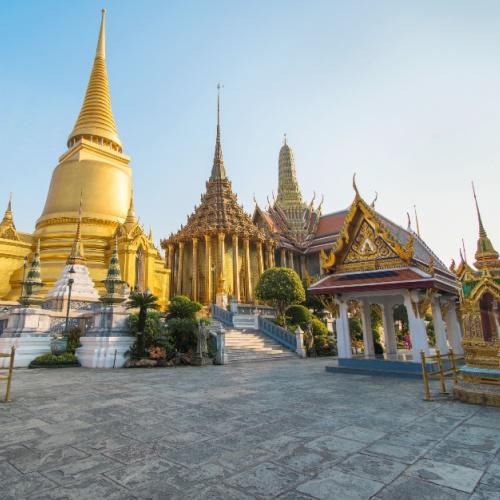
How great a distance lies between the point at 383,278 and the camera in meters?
9.55

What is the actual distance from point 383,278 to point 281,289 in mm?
13408

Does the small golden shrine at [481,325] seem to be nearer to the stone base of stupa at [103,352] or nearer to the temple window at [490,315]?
the temple window at [490,315]

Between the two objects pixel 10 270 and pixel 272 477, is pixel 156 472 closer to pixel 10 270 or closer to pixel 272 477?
pixel 272 477

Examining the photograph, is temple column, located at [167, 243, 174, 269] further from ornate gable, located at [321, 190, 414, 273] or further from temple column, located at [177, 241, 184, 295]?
ornate gable, located at [321, 190, 414, 273]

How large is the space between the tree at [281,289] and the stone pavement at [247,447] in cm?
1617

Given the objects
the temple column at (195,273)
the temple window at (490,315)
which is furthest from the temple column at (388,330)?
the temple column at (195,273)

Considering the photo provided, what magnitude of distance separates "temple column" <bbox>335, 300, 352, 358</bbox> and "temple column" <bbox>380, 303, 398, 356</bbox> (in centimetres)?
296

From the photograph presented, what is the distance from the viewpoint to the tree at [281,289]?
2284 centimetres

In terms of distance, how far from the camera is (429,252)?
1224 centimetres

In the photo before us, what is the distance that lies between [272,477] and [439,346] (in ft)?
30.6

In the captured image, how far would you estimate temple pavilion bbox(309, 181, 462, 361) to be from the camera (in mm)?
9266

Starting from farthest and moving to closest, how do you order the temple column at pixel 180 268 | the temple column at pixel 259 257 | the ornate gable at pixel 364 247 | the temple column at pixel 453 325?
the temple column at pixel 259 257
the temple column at pixel 180 268
the temple column at pixel 453 325
the ornate gable at pixel 364 247

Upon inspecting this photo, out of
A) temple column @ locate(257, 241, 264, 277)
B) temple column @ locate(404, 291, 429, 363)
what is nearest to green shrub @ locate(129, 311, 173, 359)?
temple column @ locate(404, 291, 429, 363)

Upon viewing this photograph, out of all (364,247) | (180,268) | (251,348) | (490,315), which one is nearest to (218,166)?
(180,268)
